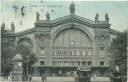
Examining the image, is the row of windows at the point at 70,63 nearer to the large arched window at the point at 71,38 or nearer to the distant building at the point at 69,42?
the distant building at the point at 69,42

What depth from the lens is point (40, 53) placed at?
95.6m

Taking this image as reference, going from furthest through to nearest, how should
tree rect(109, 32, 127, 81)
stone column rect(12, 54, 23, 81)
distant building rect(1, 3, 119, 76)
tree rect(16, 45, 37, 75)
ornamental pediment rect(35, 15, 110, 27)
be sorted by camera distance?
distant building rect(1, 3, 119, 76) < ornamental pediment rect(35, 15, 110, 27) < tree rect(16, 45, 37, 75) < stone column rect(12, 54, 23, 81) < tree rect(109, 32, 127, 81)

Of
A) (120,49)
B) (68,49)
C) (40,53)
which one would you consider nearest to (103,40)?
(68,49)

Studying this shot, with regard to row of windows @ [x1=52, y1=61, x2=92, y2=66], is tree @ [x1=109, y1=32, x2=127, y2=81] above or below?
below

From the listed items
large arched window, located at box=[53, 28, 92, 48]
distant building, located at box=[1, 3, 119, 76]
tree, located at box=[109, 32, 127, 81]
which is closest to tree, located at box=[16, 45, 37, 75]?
distant building, located at box=[1, 3, 119, 76]

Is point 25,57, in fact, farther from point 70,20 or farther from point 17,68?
point 17,68

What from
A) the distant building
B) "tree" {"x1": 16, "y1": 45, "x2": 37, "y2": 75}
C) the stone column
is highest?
the distant building

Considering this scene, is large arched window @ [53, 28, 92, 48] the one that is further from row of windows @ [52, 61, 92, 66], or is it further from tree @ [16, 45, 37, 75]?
tree @ [16, 45, 37, 75]

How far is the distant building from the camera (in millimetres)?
95312

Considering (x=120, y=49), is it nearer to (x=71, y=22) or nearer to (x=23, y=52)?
(x=23, y=52)

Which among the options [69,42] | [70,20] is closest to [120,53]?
[70,20]

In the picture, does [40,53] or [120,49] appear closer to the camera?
[120,49]

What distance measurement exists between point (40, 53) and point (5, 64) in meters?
40.9

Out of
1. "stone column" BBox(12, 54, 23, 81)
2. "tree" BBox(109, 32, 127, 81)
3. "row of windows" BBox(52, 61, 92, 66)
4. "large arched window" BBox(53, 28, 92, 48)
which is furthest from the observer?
"large arched window" BBox(53, 28, 92, 48)
